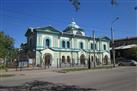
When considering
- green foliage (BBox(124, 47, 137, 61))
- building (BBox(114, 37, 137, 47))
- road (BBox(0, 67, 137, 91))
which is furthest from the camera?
building (BBox(114, 37, 137, 47))

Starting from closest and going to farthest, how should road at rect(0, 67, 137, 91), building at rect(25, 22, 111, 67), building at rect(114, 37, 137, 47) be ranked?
road at rect(0, 67, 137, 91), building at rect(25, 22, 111, 67), building at rect(114, 37, 137, 47)

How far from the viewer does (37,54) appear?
5566 centimetres

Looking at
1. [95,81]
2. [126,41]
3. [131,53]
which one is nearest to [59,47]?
[131,53]

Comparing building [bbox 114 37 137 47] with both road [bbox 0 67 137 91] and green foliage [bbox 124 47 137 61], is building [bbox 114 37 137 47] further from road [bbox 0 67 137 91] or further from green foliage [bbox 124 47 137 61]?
road [bbox 0 67 137 91]

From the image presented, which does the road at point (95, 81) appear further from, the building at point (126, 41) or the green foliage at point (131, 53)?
the building at point (126, 41)

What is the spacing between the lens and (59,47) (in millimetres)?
61031

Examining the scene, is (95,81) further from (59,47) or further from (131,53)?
(131,53)

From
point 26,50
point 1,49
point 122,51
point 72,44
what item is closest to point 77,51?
point 72,44

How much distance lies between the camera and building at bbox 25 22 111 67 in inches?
2207

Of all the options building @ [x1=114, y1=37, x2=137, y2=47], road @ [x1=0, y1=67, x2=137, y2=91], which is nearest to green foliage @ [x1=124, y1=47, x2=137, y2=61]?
building @ [x1=114, y1=37, x2=137, y2=47]

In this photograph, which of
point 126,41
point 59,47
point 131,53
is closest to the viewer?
point 59,47

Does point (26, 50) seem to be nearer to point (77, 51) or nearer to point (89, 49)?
point (77, 51)

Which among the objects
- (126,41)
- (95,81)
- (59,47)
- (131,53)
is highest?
(126,41)

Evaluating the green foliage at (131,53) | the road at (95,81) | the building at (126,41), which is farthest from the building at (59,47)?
the building at (126,41)
